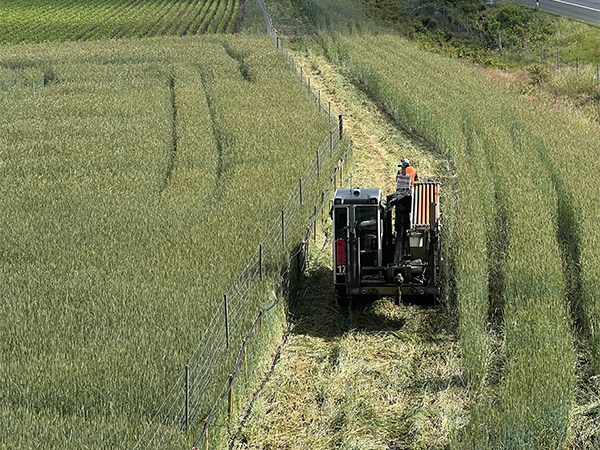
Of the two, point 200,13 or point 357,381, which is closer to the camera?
point 357,381

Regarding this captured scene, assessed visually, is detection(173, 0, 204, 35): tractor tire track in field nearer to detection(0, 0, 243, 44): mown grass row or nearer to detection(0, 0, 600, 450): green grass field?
detection(0, 0, 243, 44): mown grass row

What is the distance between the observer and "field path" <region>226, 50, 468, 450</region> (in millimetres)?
9953

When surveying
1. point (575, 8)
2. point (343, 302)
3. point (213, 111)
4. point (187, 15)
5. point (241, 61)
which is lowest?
point (187, 15)

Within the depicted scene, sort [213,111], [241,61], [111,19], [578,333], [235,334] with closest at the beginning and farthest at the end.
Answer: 1. [235,334]
2. [578,333]
3. [213,111]
4. [241,61]
5. [111,19]

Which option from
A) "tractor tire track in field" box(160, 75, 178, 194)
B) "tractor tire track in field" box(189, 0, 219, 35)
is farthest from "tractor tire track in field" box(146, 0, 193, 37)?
"tractor tire track in field" box(160, 75, 178, 194)

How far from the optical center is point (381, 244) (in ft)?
42.2

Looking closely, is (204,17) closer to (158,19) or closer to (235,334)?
(158,19)

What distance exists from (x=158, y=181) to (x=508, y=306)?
357 inches

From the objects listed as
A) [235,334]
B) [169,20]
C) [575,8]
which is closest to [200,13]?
[169,20]

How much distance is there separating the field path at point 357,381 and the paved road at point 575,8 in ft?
111

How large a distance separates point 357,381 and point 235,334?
5.19 ft

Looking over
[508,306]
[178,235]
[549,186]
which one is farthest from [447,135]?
[508,306]

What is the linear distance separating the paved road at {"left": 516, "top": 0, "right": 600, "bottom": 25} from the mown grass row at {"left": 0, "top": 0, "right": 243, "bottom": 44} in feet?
52.1

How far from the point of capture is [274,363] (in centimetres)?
1181
